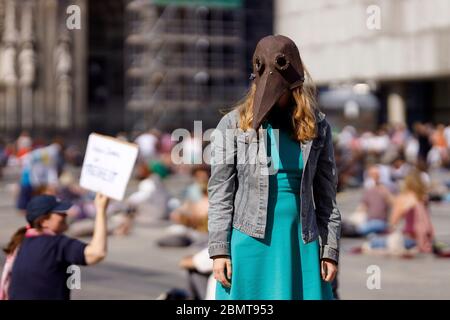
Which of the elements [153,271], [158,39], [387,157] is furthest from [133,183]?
[158,39]

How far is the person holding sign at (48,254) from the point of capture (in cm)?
609

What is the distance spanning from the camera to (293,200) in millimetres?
4617

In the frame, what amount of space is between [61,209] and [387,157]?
1076 inches

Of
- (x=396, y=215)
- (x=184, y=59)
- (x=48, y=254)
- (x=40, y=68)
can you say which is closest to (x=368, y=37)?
(x=184, y=59)

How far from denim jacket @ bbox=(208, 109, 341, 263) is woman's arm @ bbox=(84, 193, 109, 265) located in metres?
1.57

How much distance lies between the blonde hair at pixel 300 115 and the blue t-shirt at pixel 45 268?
191 cm

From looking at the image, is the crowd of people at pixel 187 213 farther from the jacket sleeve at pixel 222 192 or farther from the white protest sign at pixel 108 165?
the jacket sleeve at pixel 222 192

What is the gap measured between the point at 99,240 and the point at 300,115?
1.89 meters

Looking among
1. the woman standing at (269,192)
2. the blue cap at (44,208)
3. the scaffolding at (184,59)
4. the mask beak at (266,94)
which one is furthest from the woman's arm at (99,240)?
the scaffolding at (184,59)

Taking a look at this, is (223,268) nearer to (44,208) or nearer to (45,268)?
(45,268)

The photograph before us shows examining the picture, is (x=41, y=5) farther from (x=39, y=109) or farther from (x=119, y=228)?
(x=119, y=228)

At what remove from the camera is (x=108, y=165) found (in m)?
6.14

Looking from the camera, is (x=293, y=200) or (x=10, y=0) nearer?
(x=293, y=200)

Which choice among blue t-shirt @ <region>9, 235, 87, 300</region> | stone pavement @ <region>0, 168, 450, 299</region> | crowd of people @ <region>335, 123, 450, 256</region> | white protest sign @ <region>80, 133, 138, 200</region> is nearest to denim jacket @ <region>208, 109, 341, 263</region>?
white protest sign @ <region>80, 133, 138, 200</region>
